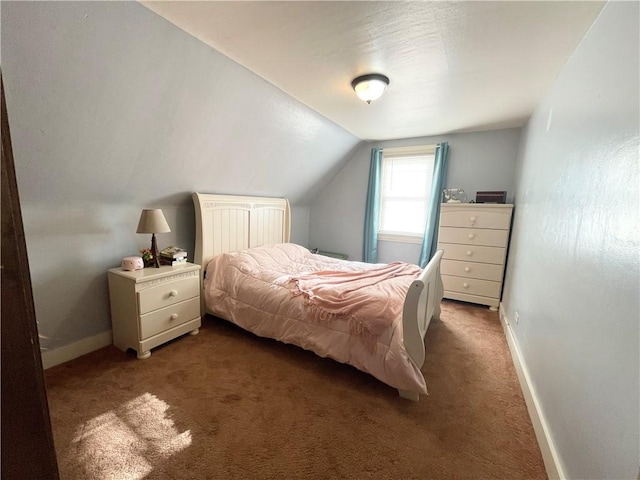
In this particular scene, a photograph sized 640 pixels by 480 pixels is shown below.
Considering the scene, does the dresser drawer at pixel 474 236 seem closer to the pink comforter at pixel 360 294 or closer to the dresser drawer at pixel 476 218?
the dresser drawer at pixel 476 218

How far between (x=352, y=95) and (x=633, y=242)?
222cm

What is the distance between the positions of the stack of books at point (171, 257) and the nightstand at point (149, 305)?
0.09 metres

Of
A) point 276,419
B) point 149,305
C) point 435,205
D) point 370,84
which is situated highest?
point 370,84

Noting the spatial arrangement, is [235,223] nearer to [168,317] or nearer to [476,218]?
[168,317]

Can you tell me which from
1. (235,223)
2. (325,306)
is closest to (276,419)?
(325,306)

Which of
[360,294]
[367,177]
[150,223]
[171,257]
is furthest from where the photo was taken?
[367,177]

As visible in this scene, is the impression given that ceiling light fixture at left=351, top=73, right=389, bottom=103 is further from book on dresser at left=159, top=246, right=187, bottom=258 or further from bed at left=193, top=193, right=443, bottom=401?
book on dresser at left=159, top=246, right=187, bottom=258

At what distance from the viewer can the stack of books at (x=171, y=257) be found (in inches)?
96.0

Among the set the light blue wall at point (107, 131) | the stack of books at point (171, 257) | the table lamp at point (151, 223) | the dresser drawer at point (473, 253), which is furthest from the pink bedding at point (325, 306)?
the dresser drawer at point (473, 253)

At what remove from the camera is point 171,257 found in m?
2.44

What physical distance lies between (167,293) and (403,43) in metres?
2.52

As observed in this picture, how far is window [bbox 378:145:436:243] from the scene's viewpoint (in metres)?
3.95

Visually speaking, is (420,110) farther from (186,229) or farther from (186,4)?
(186,229)

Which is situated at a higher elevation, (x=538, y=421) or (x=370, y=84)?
(x=370, y=84)
